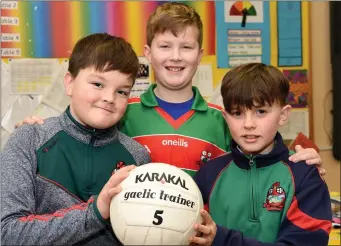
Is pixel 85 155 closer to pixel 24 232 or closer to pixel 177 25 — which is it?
pixel 24 232

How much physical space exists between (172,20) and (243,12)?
59.4 inches

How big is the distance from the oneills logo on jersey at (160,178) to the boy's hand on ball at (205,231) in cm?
11

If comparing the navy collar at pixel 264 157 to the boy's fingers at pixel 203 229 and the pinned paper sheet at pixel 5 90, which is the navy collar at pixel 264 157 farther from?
the pinned paper sheet at pixel 5 90

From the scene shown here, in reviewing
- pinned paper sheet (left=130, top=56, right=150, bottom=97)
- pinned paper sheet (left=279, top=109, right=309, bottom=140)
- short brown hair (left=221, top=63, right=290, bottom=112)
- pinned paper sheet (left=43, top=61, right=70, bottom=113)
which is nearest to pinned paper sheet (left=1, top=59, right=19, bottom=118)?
pinned paper sheet (left=43, top=61, right=70, bottom=113)

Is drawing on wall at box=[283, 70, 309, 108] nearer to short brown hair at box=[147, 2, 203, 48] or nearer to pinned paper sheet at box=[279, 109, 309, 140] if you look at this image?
pinned paper sheet at box=[279, 109, 309, 140]

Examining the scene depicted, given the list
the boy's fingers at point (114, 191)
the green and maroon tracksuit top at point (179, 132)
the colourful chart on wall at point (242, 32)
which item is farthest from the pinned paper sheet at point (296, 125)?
the boy's fingers at point (114, 191)

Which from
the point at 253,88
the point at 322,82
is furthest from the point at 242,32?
the point at 253,88

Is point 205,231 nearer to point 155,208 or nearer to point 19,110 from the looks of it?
point 155,208

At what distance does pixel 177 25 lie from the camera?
189 cm

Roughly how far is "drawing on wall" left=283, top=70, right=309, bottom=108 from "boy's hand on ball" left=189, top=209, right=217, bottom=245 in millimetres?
2212

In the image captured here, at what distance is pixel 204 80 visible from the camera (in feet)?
10.6

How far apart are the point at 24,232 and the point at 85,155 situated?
33 cm

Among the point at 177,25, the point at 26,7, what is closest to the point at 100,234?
the point at 177,25

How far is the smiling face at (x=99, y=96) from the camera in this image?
1548 millimetres
